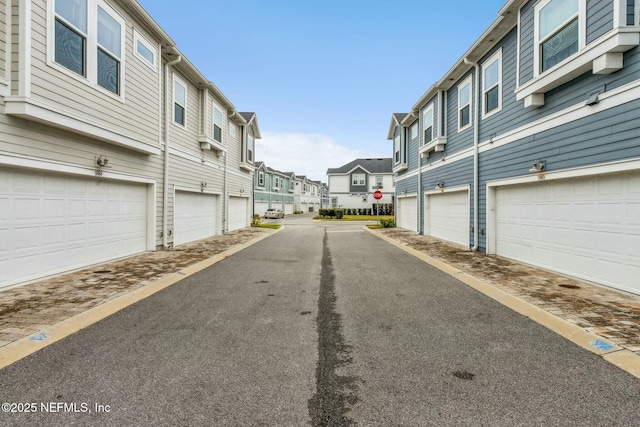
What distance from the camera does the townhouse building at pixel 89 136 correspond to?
5.79 m

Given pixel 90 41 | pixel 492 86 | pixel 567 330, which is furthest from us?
pixel 492 86

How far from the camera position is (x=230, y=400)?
2.68 metres

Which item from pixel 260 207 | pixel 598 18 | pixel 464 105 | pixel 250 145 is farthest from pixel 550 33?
pixel 260 207

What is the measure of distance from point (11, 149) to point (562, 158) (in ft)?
35.0

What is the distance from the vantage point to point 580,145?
6688 millimetres

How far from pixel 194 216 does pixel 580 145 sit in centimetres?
1268

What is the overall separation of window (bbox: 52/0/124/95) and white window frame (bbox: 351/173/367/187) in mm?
38816

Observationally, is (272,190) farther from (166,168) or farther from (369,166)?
(166,168)

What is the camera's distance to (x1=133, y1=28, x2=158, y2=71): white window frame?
29.7 ft

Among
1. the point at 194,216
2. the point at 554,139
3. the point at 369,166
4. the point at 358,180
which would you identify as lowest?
the point at 194,216

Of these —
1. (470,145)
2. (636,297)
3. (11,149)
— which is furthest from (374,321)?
(470,145)

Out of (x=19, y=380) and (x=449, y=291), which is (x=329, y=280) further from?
(x=19, y=380)

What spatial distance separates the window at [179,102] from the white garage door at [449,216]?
10.9 m

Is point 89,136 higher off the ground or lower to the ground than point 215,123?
lower
